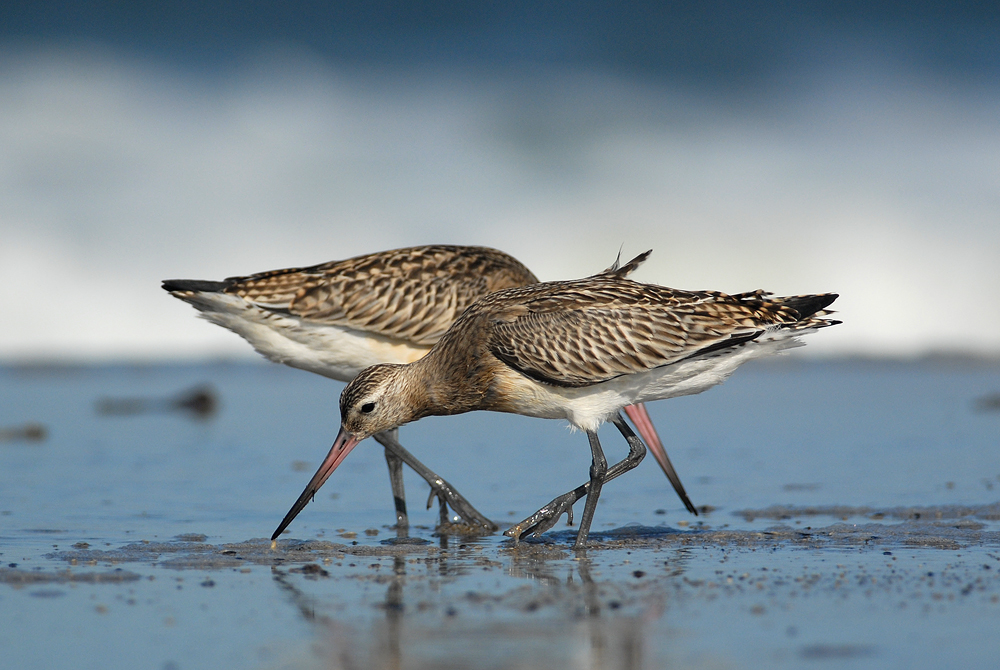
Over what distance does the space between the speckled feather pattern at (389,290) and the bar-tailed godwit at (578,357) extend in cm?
130

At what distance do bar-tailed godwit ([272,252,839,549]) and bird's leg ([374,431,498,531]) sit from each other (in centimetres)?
58

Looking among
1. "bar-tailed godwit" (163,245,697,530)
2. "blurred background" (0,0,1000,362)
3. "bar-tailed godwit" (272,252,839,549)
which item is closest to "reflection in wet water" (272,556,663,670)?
"bar-tailed godwit" (272,252,839,549)

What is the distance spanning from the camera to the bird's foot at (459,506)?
25.2 ft

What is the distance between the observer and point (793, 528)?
285 inches

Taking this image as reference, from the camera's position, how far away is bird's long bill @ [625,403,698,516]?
777 centimetres

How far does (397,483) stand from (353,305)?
52.4 inches

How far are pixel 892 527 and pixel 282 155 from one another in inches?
570

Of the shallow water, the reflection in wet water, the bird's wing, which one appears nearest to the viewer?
the reflection in wet water

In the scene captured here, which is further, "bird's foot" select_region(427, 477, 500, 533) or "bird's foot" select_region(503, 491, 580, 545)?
"bird's foot" select_region(427, 477, 500, 533)

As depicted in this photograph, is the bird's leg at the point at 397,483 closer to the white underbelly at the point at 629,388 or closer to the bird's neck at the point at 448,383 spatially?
the bird's neck at the point at 448,383

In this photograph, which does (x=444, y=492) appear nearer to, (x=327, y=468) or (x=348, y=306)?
(x=327, y=468)

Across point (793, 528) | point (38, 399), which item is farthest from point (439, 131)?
point (793, 528)

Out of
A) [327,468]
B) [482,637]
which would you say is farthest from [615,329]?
[482,637]

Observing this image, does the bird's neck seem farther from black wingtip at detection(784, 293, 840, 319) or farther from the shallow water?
black wingtip at detection(784, 293, 840, 319)
